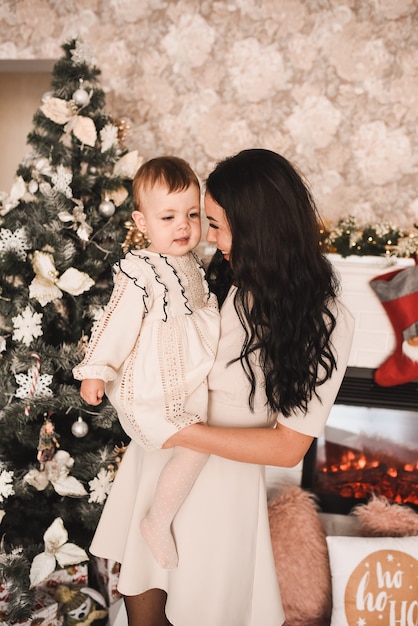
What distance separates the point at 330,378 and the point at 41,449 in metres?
1.15

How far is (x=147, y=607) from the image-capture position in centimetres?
132

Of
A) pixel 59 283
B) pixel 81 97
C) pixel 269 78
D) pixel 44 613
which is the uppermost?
pixel 269 78

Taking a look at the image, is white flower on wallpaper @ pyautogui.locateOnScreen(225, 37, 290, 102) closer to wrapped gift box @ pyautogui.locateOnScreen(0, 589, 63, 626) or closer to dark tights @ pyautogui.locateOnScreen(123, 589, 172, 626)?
dark tights @ pyautogui.locateOnScreen(123, 589, 172, 626)

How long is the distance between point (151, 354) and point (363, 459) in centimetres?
185

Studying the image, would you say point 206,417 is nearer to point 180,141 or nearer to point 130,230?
point 130,230

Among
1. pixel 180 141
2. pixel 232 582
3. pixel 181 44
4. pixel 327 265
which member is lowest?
pixel 232 582

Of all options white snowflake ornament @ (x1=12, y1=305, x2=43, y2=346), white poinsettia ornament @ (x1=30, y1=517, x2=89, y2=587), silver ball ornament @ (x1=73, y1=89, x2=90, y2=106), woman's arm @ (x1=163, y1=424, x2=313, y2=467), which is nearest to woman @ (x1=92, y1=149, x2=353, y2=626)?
woman's arm @ (x1=163, y1=424, x2=313, y2=467)

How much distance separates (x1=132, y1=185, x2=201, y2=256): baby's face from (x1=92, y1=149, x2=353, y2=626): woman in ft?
0.48

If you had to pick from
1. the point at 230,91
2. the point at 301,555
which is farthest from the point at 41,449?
the point at 230,91

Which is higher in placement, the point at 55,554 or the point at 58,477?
the point at 58,477

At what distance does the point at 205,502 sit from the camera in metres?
1.22

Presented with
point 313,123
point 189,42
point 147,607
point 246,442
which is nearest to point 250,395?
point 246,442

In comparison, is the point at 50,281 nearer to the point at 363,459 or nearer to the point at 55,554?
the point at 55,554

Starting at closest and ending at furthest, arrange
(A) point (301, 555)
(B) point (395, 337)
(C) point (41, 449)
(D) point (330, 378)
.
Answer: (D) point (330, 378), (C) point (41, 449), (A) point (301, 555), (B) point (395, 337)
